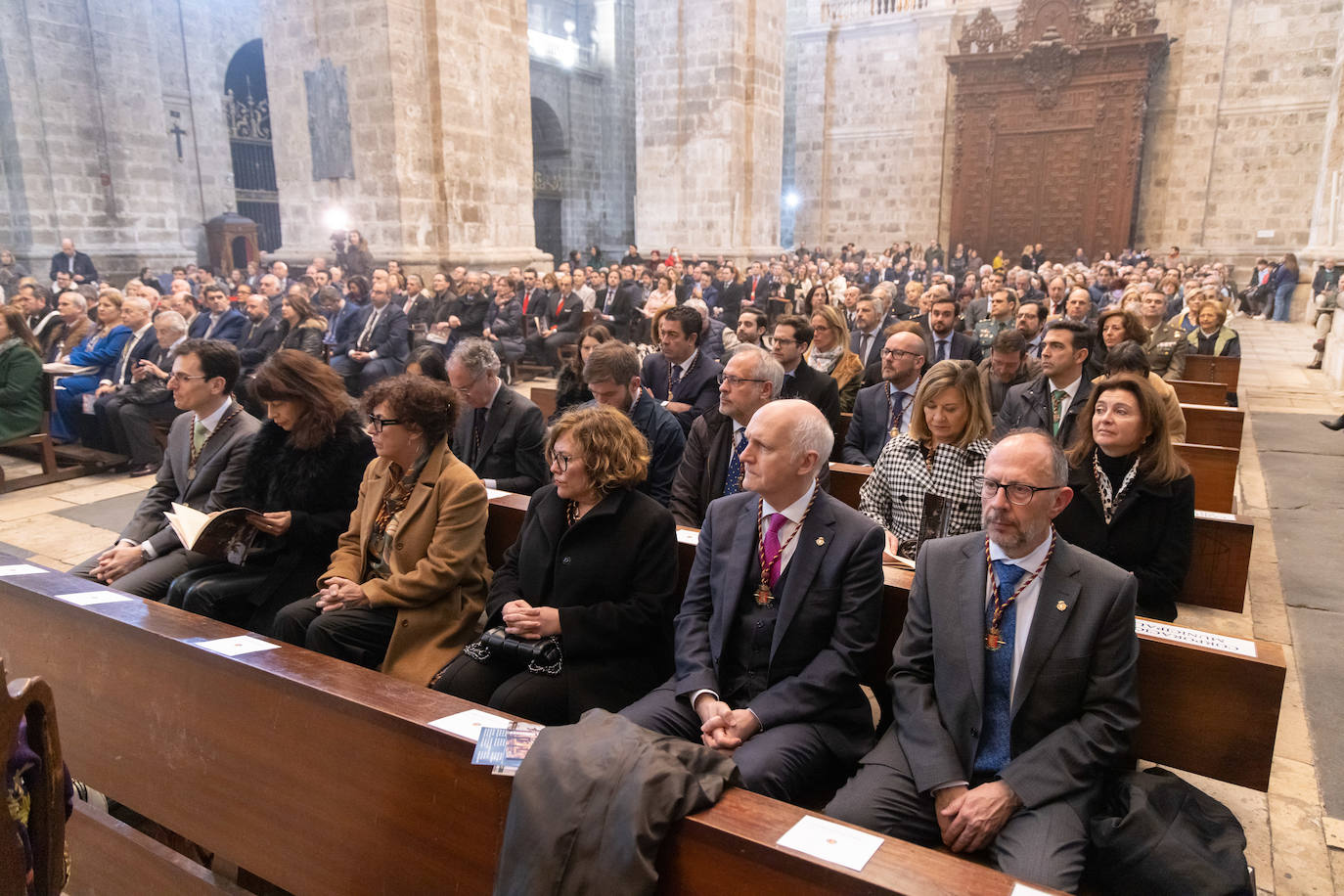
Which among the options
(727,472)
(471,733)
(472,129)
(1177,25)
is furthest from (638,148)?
(471,733)

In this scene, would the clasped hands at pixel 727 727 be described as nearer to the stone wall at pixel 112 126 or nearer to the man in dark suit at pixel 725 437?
the man in dark suit at pixel 725 437

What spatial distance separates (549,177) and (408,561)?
67.7 ft

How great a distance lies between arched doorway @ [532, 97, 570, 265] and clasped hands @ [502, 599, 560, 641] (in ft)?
65.6

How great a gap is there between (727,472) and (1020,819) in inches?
78.2

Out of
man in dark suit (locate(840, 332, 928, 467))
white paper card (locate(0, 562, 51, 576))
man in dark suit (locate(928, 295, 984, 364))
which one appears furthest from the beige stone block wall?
white paper card (locate(0, 562, 51, 576))

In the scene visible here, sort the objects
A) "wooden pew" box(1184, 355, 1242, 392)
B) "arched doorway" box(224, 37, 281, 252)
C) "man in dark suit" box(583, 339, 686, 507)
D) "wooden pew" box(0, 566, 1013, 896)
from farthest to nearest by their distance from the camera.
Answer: "arched doorway" box(224, 37, 281, 252)
"wooden pew" box(1184, 355, 1242, 392)
"man in dark suit" box(583, 339, 686, 507)
"wooden pew" box(0, 566, 1013, 896)

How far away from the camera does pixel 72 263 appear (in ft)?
41.3

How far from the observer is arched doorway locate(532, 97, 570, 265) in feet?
71.3

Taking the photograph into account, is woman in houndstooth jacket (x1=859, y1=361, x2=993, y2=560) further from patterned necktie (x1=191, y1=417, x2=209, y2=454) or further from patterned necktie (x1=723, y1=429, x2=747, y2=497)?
patterned necktie (x1=191, y1=417, x2=209, y2=454)

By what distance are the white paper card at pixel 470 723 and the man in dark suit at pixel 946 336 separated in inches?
197

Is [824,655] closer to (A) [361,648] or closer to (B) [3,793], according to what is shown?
(A) [361,648]

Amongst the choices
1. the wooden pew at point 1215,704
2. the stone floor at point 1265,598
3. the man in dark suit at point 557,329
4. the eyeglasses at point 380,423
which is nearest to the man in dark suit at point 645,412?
the eyeglasses at point 380,423

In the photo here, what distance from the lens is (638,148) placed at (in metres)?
15.7

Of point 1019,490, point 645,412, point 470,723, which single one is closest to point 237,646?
point 470,723
